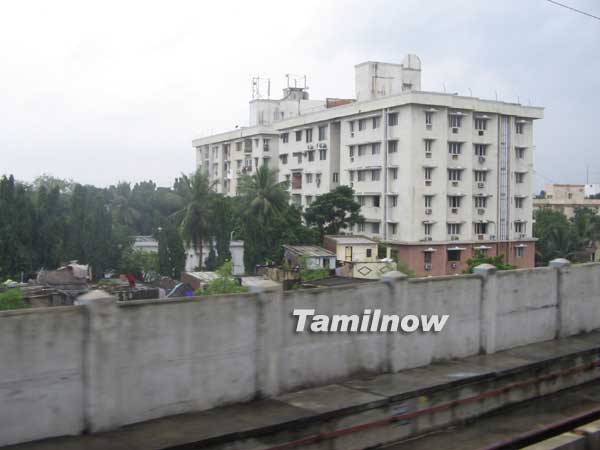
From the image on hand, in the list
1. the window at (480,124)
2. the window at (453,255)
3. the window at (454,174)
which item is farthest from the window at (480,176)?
the window at (453,255)

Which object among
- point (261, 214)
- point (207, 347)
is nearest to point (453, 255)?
point (261, 214)

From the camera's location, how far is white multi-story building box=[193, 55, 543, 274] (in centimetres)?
4188

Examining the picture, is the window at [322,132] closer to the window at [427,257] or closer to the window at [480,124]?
the window at [480,124]

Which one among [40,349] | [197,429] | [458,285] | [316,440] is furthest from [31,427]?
[458,285]

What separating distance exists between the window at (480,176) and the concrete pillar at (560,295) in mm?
34812

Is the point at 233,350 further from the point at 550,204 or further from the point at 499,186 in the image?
the point at 550,204

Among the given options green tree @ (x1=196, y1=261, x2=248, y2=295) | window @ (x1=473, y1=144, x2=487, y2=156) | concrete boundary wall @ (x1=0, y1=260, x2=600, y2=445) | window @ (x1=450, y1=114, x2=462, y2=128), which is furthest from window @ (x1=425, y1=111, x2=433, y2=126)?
concrete boundary wall @ (x1=0, y1=260, x2=600, y2=445)

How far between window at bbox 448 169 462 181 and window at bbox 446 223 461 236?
3053 millimetres

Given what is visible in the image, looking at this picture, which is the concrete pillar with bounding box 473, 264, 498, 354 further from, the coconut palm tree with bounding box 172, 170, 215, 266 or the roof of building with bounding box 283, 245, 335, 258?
the coconut palm tree with bounding box 172, 170, 215, 266

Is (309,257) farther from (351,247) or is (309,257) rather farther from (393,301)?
(393,301)

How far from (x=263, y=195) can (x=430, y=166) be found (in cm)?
1118

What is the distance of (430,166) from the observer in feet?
138

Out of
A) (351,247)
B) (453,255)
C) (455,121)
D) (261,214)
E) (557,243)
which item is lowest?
(453,255)

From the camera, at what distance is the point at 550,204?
72.6 meters
